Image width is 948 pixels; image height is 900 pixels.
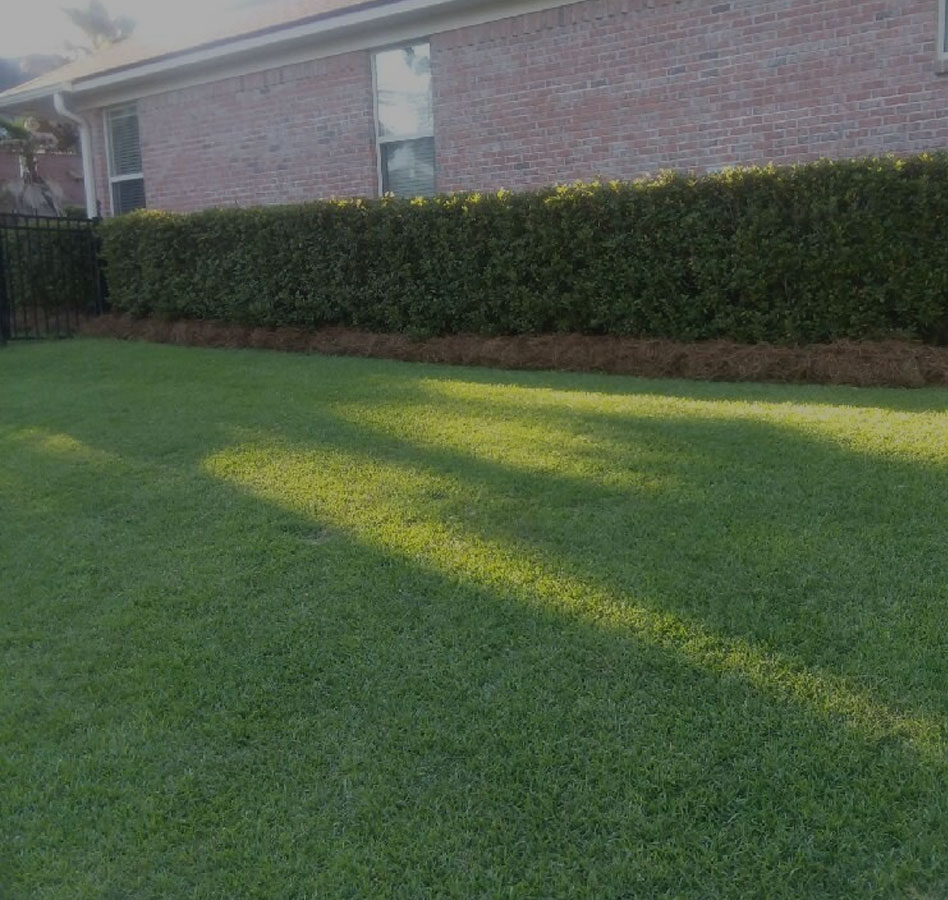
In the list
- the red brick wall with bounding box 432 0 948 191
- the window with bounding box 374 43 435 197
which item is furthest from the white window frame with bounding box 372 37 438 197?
the red brick wall with bounding box 432 0 948 191

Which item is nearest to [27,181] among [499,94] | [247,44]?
[247,44]

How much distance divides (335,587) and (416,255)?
6074 millimetres

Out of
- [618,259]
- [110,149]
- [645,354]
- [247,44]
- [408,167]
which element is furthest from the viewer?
[110,149]

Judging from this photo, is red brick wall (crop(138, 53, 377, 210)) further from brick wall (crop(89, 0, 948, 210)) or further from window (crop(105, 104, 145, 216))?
window (crop(105, 104, 145, 216))

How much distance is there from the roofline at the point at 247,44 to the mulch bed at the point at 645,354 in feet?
11.9

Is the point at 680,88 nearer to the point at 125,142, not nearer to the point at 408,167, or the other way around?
the point at 408,167

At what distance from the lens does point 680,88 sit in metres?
8.87

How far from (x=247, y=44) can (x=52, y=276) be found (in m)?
3.79

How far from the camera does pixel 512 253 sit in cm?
825

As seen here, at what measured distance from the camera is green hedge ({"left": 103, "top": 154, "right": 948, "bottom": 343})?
6.77 meters

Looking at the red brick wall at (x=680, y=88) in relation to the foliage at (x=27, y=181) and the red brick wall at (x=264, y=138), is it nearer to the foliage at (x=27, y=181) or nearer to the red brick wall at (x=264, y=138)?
the red brick wall at (x=264, y=138)

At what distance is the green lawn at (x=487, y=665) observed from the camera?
6.76ft

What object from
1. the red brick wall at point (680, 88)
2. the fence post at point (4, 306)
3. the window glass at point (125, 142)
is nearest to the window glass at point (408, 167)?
the red brick wall at point (680, 88)

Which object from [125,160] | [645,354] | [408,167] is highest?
[125,160]
